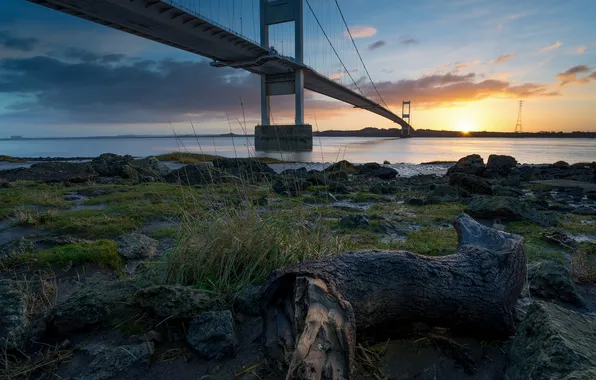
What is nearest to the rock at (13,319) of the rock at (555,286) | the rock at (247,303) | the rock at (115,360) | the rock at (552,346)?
the rock at (115,360)

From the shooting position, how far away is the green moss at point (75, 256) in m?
3.25

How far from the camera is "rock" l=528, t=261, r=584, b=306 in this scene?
2660 mm

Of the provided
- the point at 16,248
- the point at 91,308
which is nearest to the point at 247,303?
the point at 91,308

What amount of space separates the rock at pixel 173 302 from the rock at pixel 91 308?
6.4 inches

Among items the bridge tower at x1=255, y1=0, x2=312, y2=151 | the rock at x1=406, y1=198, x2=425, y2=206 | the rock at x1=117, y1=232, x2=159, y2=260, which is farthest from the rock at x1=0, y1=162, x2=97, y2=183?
the bridge tower at x1=255, y1=0, x2=312, y2=151

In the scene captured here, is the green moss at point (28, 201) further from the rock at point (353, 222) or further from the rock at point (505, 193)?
the rock at point (505, 193)

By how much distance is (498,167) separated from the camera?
15375 mm

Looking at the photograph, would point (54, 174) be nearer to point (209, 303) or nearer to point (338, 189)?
point (338, 189)

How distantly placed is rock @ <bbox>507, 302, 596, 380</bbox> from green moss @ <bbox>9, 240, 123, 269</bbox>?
130 inches

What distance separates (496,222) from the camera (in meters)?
5.64

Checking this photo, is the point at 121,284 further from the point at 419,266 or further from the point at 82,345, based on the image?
the point at 419,266

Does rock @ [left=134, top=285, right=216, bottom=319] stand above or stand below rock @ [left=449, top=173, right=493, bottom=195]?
above

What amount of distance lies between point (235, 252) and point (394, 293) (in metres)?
1.26

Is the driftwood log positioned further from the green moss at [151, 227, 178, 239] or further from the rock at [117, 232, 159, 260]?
the green moss at [151, 227, 178, 239]
